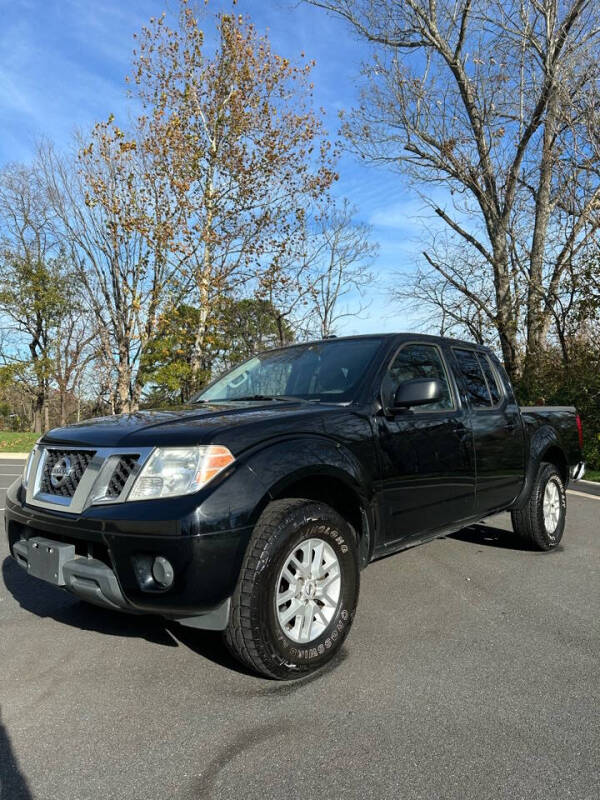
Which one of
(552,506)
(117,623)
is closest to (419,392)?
(117,623)

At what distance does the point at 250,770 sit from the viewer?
2.11m

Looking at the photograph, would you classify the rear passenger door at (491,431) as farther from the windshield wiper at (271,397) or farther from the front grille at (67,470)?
the front grille at (67,470)

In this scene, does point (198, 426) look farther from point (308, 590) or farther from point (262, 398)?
point (262, 398)

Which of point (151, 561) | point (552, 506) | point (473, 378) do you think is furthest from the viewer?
point (552, 506)

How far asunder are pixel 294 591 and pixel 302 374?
1640 mm

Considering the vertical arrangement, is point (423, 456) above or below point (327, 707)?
above

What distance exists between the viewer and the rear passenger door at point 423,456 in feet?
11.4

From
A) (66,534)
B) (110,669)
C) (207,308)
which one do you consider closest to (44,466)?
(66,534)

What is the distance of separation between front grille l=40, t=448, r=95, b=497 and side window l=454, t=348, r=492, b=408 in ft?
9.27

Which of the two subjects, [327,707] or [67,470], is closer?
[327,707]

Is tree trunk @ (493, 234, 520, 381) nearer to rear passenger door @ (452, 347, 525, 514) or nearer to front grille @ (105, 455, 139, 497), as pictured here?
rear passenger door @ (452, 347, 525, 514)

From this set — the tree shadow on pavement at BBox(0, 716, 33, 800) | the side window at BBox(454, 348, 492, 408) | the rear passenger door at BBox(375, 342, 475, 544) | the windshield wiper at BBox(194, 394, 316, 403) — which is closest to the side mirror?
the rear passenger door at BBox(375, 342, 475, 544)

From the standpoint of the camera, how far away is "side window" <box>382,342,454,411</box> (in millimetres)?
3743

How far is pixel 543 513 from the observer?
5.07 meters
